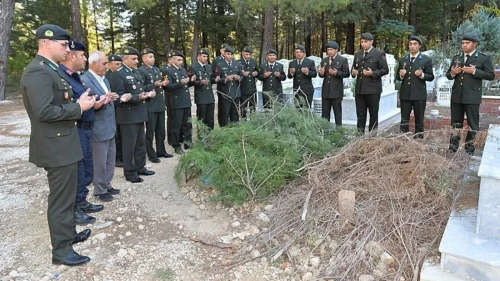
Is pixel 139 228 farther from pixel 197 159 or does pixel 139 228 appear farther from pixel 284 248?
pixel 284 248

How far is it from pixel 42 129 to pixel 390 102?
6.93 meters

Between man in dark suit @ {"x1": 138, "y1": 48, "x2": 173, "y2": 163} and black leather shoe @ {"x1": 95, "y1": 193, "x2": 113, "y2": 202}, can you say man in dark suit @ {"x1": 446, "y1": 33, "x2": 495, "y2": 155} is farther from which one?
black leather shoe @ {"x1": 95, "y1": 193, "x2": 113, "y2": 202}

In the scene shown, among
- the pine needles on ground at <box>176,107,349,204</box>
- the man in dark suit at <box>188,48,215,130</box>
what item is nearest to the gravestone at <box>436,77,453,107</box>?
the pine needles on ground at <box>176,107,349,204</box>

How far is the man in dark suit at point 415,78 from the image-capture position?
16.5 ft

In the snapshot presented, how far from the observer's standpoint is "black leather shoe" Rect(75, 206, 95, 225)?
11.2 ft

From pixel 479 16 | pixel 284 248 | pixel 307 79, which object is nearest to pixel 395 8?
pixel 479 16

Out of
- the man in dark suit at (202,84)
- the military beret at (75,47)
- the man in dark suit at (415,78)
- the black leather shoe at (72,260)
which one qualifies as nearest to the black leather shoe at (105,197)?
the black leather shoe at (72,260)

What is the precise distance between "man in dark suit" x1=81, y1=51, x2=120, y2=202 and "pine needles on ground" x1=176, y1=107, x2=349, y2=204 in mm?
789

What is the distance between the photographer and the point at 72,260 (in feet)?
9.16

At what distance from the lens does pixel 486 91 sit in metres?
7.64

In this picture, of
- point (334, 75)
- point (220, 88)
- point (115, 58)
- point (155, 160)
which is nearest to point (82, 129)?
point (115, 58)

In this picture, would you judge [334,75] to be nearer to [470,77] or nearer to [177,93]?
[470,77]

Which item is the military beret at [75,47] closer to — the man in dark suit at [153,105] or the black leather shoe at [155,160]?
the man in dark suit at [153,105]

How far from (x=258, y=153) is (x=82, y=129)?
1.72 m
